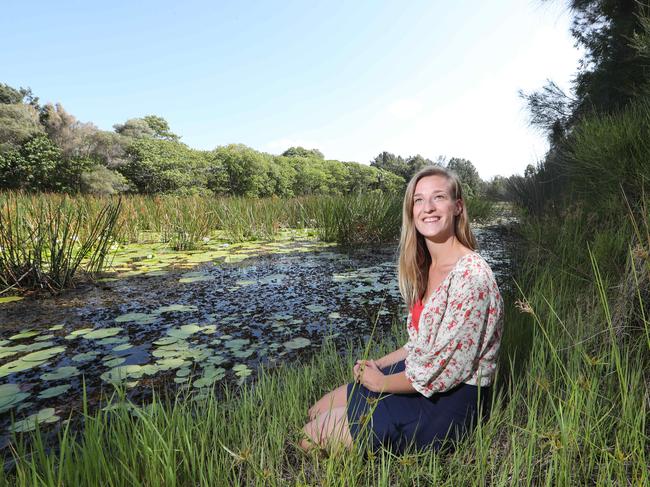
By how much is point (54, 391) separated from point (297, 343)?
1.34 metres

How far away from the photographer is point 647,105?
249 centimetres

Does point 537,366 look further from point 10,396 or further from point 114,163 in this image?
point 114,163

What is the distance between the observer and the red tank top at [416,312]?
4.62 ft

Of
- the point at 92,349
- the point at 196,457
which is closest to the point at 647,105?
the point at 196,457

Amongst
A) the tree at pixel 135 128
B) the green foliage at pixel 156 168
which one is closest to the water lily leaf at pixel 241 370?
the green foliage at pixel 156 168

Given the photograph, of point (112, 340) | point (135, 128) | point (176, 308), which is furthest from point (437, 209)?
point (135, 128)

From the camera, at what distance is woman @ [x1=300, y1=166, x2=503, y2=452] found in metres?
1.14

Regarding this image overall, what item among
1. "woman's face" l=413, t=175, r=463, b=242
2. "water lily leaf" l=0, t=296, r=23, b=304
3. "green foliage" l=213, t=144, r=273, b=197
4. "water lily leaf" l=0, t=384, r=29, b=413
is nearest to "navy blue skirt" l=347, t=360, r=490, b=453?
"woman's face" l=413, t=175, r=463, b=242

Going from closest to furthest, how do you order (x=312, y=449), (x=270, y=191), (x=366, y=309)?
(x=312, y=449), (x=366, y=309), (x=270, y=191)

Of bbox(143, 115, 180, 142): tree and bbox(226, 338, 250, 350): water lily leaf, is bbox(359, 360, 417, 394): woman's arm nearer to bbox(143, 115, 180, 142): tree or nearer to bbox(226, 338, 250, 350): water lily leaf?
bbox(226, 338, 250, 350): water lily leaf

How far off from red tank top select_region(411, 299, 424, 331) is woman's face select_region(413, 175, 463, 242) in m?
0.26

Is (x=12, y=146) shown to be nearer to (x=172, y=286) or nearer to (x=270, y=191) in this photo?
(x=270, y=191)

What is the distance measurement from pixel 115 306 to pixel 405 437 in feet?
9.48

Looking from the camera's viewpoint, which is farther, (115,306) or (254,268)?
(254,268)
